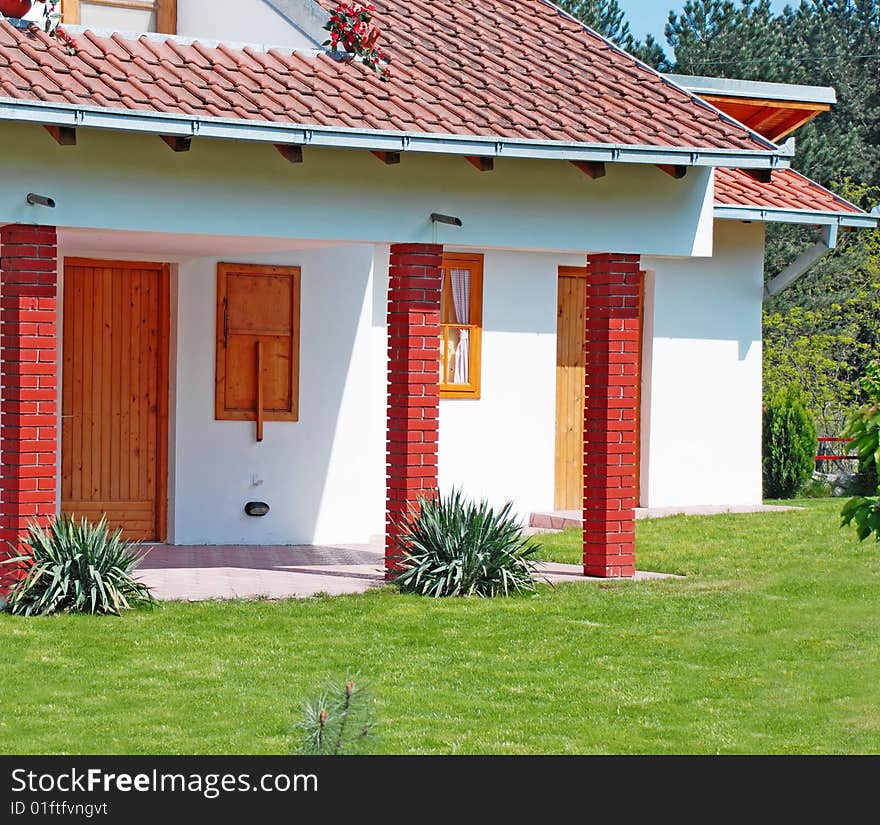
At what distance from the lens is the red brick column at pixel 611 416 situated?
12.7m

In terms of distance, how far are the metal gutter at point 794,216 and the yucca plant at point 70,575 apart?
835 centimetres

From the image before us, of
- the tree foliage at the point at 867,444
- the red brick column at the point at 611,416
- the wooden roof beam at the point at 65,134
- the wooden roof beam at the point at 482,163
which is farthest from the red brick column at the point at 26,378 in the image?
the tree foliage at the point at 867,444

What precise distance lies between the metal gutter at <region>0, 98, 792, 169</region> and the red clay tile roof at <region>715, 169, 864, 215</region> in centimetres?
485

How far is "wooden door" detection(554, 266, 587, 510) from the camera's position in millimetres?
17516

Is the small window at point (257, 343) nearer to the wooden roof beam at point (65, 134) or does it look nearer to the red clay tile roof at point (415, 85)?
the red clay tile roof at point (415, 85)

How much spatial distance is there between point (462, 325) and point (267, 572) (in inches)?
183

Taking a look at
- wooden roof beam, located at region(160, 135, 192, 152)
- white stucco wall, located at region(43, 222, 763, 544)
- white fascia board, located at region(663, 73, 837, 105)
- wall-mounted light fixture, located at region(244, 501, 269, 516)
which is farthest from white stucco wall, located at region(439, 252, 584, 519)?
wooden roof beam, located at region(160, 135, 192, 152)

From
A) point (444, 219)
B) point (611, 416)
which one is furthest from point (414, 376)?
point (611, 416)

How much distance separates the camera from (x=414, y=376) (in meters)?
12.3

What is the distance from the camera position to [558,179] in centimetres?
1246

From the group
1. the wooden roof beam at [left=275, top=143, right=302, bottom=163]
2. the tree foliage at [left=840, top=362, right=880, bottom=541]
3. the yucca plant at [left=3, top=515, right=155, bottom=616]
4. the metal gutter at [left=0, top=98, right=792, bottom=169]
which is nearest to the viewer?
the tree foliage at [left=840, top=362, right=880, bottom=541]

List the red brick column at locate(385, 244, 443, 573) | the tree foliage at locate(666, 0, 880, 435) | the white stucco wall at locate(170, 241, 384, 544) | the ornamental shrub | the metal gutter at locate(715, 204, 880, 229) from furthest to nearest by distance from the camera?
the tree foliage at locate(666, 0, 880, 435), the ornamental shrub, the metal gutter at locate(715, 204, 880, 229), the white stucco wall at locate(170, 241, 384, 544), the red brick column at locate(385, 244, 443, 573)

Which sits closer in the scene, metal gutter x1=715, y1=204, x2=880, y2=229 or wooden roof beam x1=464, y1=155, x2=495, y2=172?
wooden roof beam x1=464, y1=155, x2=495, y2=172

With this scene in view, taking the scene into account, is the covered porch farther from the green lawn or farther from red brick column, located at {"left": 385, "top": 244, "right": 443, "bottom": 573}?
the green lawn
